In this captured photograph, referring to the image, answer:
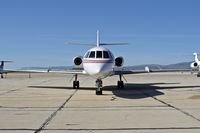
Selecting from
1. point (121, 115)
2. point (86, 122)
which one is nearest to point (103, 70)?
point (121, 115)

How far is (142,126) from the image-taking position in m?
9.12

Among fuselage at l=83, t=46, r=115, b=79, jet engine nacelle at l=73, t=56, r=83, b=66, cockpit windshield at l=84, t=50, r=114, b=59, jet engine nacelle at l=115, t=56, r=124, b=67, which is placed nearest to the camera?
fuselage at l=83, t=46, r=115, b=79

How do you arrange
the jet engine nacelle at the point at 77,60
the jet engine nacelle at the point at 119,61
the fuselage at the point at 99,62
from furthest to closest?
1. the jet engine nacelle at the point at 77,60
2. the jet engine nacelle at the point at 119,61
3. the fuselage at the point at 99,62

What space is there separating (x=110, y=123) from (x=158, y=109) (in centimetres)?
346

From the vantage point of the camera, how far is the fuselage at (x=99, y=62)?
62.7 ft

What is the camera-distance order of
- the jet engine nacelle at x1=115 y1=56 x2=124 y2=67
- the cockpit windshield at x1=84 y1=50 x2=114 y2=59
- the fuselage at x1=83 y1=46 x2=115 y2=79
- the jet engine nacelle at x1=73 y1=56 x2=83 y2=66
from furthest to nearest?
the jet engine nacelle at x1=73 y1=56 x2=83 y2=66, the jet engine nacelle at x1=115 y1=56 x2=124 y2=67, the cockpit windshield at x1=84 y1=50 x2=114 y2=59, the fuselage at x1=83 y1=46 x2=115 y2=79

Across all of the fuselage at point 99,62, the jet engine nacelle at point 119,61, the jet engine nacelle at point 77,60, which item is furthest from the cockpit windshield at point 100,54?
the jet engine nacelle at point 77,60

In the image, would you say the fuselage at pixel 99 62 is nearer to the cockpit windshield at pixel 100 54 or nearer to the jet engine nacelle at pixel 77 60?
the cockpit windshield at pixel 100 54

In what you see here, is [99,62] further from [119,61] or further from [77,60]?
[77,60]

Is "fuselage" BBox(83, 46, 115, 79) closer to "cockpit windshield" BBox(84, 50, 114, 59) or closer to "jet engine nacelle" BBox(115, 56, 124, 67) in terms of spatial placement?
"cockpit windshield" BBox(84, 50, 114, 59)

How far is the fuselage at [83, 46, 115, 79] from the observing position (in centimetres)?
1911

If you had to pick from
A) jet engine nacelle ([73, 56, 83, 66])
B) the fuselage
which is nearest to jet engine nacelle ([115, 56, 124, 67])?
jet engine nacelle ([73, 56, 83, 66])

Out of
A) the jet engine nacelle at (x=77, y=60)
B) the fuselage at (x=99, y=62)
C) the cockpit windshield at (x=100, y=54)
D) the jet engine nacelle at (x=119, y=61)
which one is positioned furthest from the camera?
the jet engine nacelle at (x=77, y=60)

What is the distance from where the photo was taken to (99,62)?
19.5 m
